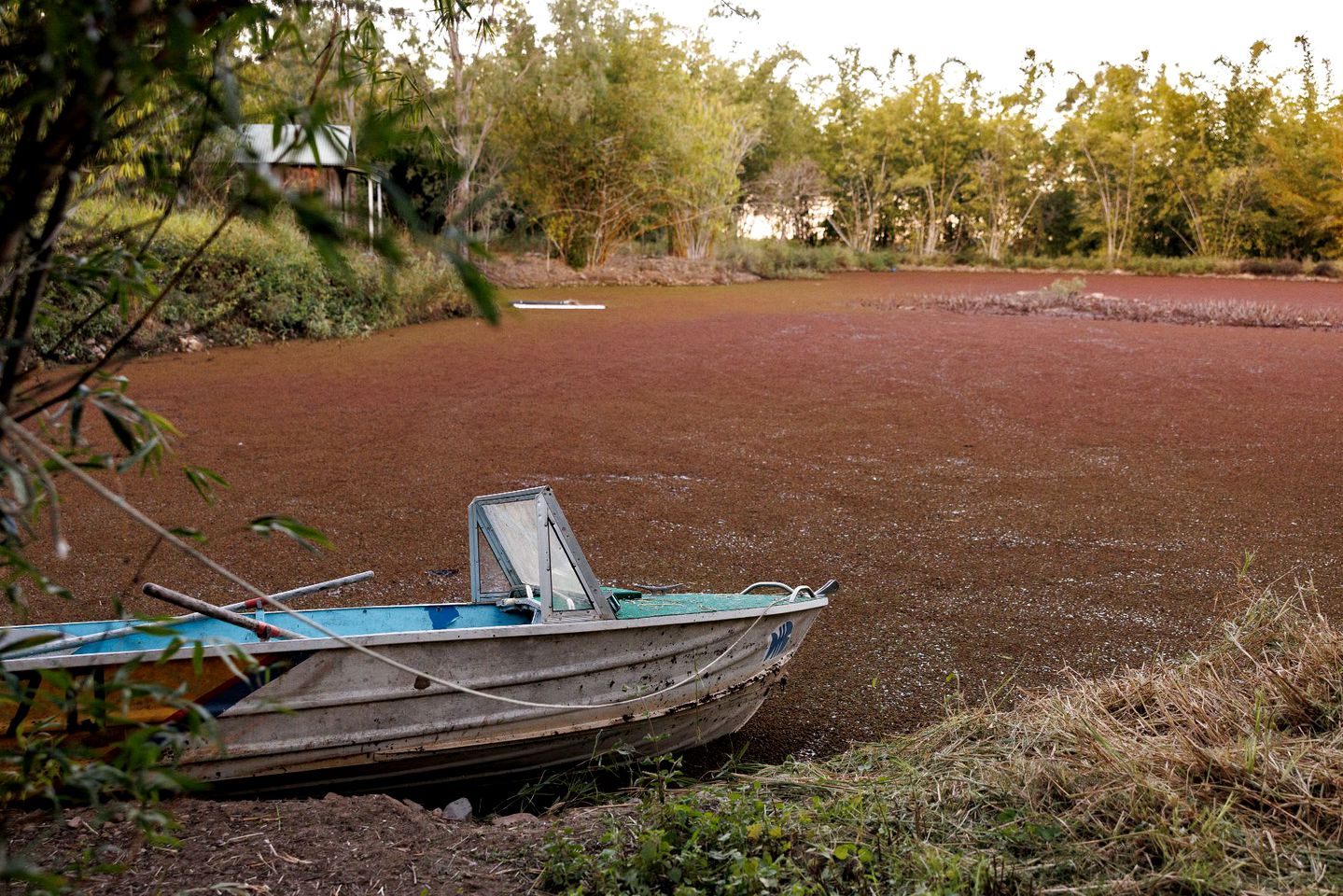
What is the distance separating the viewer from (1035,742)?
8.85 feet

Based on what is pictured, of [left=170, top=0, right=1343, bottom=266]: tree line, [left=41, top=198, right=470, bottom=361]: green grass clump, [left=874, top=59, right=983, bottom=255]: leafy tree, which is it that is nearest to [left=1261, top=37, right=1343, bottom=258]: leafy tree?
[left=170, top=0, right=1343, bottom=266]: tree line

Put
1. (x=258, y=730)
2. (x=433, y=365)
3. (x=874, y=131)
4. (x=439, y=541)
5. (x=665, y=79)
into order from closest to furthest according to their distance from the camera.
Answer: (x=258, y=730)
(x=439, y=541)
(x=433, y=365)
(x=665, y=79)
(x=874, y=131)

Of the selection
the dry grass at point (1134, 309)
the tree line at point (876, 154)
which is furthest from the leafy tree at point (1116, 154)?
the dry grass at point (1134, 309)

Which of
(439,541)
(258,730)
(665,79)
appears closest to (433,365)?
(439,541)

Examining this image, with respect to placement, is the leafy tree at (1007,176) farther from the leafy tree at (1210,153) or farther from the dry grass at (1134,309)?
the dry grass at (1134,309)

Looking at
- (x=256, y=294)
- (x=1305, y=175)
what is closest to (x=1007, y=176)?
(x=1305, y=175)

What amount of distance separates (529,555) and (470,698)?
2.04 feet

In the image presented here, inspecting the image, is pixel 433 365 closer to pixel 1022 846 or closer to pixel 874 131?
pixel 1022 846

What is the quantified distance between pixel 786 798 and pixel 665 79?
2134 centimetres

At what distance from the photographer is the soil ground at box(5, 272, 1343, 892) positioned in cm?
420

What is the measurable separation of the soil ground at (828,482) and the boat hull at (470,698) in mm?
474

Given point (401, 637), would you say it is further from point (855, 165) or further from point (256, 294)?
point (855, 165)

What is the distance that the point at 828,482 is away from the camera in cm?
627

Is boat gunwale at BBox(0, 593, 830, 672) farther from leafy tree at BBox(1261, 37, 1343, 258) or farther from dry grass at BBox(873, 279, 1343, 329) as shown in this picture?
leafy tree at BBox(1261, 37, 1343, 258)
